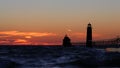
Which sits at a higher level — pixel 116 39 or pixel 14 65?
pixel 116 39

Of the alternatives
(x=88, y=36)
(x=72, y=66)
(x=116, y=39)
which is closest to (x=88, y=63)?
(x=72, y=66)

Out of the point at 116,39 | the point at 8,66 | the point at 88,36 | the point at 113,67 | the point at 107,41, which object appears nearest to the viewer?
the point at 113,67

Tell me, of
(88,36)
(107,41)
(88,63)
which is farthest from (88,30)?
(88,63)

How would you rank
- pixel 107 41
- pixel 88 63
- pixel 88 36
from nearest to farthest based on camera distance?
pixel 88 63
pixel 88 36
pixel 107 41

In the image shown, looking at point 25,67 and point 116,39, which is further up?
point 116,39

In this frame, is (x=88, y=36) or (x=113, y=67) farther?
(x=88, y=36)

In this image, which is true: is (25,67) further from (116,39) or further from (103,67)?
(116,39)

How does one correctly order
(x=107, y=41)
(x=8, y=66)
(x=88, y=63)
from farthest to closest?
1. (x=107, y=41)
2. (x=88, y=63)
3. (x=8, y=66)

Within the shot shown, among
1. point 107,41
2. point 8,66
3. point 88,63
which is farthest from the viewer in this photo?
point 107,41

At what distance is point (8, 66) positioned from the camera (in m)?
35.2

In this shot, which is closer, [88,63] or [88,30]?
[88,63]

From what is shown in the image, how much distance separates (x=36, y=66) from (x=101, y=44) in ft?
299

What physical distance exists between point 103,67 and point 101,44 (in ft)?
298

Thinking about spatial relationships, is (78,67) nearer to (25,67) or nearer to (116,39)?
(25,67)
